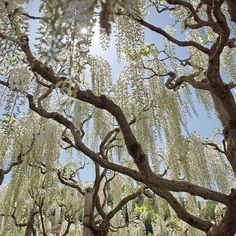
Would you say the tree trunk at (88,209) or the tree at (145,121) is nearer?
the tree at (145,121)

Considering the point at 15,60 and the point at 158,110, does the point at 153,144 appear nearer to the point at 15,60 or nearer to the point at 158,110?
the point at 158,110

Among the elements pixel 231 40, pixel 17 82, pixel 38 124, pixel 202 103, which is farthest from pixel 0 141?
pixel 17 82

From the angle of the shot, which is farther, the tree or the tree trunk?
the tree trunk

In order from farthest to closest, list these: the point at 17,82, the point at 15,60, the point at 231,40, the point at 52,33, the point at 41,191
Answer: the point at 41,191 < the point at 231,40 < the point at 17,82 < the point at 15,60 < the point at 52,33

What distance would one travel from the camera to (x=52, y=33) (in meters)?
1.02

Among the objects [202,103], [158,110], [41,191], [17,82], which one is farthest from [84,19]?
[41,191]

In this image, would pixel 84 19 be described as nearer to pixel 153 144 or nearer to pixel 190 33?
pixel 153 144

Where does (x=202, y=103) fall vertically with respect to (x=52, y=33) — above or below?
above

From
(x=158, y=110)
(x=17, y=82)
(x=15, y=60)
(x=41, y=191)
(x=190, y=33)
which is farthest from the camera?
(x=41, y=191)

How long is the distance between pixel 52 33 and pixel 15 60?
123cm

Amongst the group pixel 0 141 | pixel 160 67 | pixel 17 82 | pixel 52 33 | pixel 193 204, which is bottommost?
pixel 52 33

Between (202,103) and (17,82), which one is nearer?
(17,82)

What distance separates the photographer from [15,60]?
2193 millimetres

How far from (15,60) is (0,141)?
17.8ft
